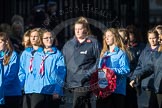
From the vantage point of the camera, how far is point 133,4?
1397 cm

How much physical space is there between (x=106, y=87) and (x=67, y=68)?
27.1 inches

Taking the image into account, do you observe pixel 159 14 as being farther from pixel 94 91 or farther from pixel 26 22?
pixel 94 91

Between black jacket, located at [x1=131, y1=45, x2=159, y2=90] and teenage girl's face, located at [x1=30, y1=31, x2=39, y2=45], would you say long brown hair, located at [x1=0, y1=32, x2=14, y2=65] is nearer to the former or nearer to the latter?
teenage girl's face, located at [x1=30, y1=31, x2=39, y2=45]

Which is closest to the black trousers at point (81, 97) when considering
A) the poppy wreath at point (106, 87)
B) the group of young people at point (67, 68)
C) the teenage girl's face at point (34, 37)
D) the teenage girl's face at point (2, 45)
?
the group of young people at point (67, 68)

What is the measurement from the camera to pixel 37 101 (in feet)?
30.2

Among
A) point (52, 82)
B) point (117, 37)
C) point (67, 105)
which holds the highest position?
point (117, 37)

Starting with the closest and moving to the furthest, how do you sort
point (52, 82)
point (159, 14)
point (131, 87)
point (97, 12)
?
1. point (52, 82)
2. point (131, 87)
3. point (97, 12)
4. point (159, 14)

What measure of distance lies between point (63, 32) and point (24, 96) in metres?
4.41

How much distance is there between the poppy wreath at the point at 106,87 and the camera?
30.4 feet

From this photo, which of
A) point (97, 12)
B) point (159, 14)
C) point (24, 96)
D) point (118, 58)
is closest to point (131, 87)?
point (118, 58)

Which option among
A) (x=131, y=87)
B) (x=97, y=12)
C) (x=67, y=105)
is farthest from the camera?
(x=97, y=12)

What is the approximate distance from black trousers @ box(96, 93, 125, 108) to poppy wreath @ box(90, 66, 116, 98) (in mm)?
135

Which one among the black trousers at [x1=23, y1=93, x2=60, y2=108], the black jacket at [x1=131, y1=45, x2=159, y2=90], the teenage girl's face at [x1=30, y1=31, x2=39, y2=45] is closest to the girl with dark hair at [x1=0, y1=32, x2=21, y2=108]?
the black trousers at [x1=23, y1=93, x2=60, y2=108]

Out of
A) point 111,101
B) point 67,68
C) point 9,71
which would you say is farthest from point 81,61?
point 9,71
